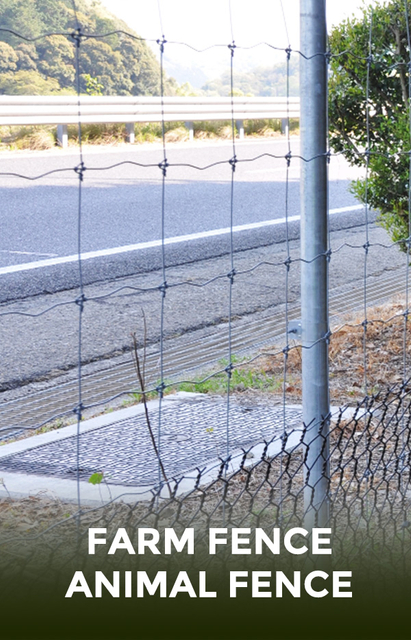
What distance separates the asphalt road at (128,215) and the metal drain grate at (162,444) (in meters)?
1.40

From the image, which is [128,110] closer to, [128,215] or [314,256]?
[128,215]

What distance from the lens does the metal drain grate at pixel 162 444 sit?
3893mm

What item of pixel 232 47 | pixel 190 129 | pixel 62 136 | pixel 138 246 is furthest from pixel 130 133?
pixel 232 47

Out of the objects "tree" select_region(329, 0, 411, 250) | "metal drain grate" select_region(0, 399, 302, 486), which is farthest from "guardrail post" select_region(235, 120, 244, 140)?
"metal drain grate" select_region(0, 399, 302, 486)

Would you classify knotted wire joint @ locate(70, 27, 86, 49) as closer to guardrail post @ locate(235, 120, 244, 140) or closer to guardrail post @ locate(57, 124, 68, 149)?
guardrail post @ locate(57, 124, 68, 149)

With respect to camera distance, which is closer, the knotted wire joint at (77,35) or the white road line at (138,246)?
the knotted wire joint at (77,35)

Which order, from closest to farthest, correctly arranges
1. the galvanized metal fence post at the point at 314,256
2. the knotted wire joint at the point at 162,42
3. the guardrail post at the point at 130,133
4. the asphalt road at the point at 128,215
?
the galvanized metal fence post at the point at 314,256
the knotted wire joint at the point at 162,42
the asphalt road at the point at 128,215
the guardrail post at the point at 130,133

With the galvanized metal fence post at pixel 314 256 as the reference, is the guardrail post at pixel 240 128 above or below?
above

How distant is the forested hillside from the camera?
36.3 ft

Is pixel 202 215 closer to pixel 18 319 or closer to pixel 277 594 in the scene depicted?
pixel 18 319

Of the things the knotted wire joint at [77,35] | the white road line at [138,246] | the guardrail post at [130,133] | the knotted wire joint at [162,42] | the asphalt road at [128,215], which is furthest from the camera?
the guardrail post at [130,133]

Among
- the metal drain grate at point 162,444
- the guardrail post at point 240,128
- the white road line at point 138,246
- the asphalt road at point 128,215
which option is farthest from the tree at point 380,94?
the guardrail post at point 240,128

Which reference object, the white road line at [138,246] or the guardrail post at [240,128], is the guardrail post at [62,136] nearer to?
the guardrail post at [240,128]

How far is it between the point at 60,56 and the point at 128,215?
166 cm
